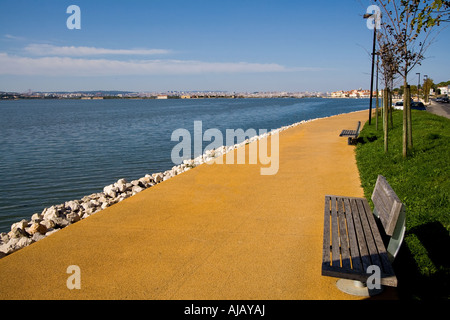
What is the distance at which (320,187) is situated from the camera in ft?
26.1

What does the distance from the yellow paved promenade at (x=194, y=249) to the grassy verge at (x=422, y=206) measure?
1.30 feet

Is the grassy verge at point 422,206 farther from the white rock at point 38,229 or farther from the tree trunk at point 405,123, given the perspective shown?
the white rock at point 38,229

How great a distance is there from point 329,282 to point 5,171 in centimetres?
1664

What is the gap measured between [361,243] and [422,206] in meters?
2.29

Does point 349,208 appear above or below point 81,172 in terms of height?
above

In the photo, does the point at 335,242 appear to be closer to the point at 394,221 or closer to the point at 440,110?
the point at 394,221

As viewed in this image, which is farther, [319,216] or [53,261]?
[319,216]

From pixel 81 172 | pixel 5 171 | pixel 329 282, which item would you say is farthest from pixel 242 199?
pixel 5 171

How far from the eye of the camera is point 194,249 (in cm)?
491

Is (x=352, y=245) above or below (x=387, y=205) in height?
below

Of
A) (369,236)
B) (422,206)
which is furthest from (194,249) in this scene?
(422,206)

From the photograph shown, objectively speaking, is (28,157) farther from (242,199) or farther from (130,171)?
(242,199)

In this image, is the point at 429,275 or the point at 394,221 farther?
the point at 429,275
